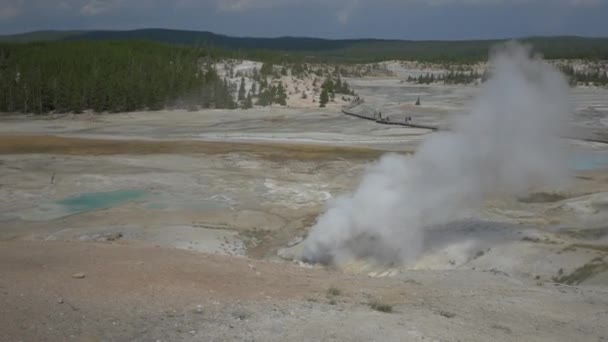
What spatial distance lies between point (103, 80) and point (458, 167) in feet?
150

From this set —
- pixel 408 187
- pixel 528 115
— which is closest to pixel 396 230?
pixel 408 187

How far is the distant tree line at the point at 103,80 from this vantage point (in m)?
55.0

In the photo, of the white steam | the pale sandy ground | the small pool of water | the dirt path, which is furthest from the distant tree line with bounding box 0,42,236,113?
the dirt path

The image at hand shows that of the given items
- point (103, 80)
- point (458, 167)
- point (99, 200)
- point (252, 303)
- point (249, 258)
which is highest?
point (103, 80)

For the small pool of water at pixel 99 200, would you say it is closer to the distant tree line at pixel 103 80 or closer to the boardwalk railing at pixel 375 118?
the boardwalk railing at pixel 375 118

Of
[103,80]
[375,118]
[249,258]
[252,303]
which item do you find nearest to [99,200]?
[249,258]

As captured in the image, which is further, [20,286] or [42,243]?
[42,243]

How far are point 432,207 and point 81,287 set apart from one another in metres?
9.02

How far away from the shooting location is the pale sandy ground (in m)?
8.68

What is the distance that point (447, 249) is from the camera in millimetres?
15086

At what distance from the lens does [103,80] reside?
186 feet

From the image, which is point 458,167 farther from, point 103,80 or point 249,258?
point 103,80

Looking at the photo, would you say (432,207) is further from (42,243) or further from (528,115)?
(42,243)

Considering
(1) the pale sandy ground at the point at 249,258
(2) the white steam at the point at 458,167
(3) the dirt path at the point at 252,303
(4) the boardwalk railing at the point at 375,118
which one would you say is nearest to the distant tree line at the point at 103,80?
(4) the boardwalk railing at the point at 375,118
